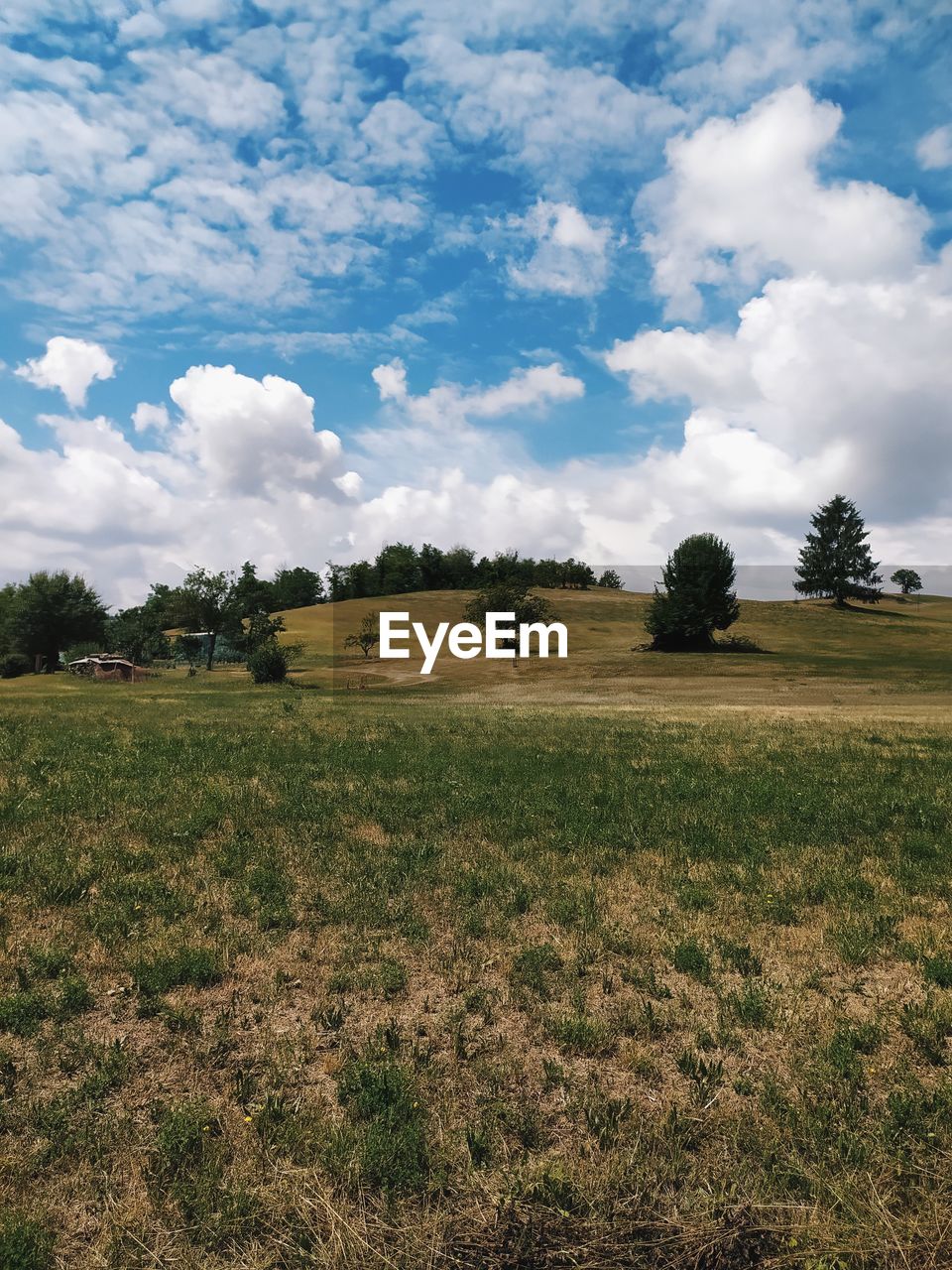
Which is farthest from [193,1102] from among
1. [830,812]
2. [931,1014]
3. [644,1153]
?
[830,812]

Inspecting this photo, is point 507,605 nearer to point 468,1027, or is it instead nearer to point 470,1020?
point 470,1020

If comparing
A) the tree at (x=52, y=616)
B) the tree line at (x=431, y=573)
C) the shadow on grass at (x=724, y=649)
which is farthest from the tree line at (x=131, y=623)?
the tree line at (x=431, y=573)

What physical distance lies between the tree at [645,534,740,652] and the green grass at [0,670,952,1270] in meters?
78.5

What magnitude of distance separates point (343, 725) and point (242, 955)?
16853mm

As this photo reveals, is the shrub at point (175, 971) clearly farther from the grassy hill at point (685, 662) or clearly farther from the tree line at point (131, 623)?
the tree line at point (131, 623)

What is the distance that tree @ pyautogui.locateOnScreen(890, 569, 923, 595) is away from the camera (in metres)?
192

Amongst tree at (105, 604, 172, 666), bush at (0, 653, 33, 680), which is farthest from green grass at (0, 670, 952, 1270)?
tree at (105, 604, 172, 666)

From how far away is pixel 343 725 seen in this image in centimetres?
2455

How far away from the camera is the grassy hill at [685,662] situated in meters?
53.9

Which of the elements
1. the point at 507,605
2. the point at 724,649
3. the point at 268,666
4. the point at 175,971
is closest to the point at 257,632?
the point at 268,666

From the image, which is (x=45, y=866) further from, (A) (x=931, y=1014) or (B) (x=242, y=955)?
(A) (x=931, y=1014)

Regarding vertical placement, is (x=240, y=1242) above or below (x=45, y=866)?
below

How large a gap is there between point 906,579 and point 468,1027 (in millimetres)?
220045

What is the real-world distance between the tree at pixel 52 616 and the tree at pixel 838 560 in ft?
433
